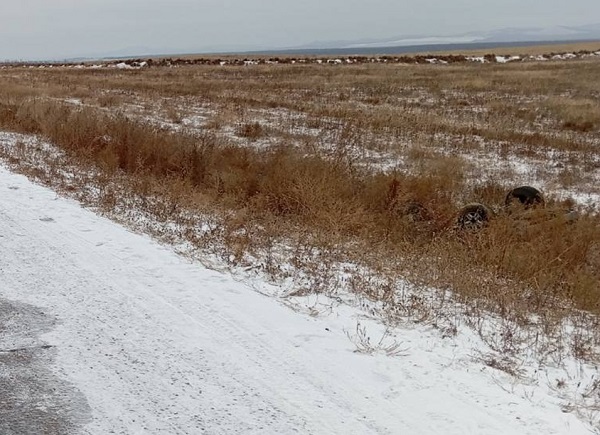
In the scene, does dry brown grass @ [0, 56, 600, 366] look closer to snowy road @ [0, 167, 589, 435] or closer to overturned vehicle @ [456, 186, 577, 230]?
overturned vehicle @ [456, 186, 577, 230]

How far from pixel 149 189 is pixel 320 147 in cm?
547

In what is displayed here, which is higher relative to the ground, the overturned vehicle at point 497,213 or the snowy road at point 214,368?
the snowy road at point 214,368

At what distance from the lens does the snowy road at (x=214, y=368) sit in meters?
2.88

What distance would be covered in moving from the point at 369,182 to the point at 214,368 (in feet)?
18.8

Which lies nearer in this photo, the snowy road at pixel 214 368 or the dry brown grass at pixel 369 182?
the snowy road at pixel 214 368

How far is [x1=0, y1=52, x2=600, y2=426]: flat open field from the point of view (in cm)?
465

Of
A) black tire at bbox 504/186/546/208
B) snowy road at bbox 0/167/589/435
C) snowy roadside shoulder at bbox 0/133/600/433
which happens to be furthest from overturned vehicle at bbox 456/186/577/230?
snowy road at bbox 0/167/589/435

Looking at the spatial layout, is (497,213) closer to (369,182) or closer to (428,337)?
(369,182)

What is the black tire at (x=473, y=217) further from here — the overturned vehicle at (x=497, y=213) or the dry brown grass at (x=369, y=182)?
the dry brown grass at (x=369, y=182)

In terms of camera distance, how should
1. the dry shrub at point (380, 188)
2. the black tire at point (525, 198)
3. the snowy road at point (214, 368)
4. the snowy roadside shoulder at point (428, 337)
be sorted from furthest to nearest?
the black tire at point (525, 198) < the dry shrub at point (380, 188) < the snowy roadside shoulder at point (428, 337) < the snowy road at point (214, 368)

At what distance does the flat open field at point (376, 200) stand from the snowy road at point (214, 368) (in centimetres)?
54

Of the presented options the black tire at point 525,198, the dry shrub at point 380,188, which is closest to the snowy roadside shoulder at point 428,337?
the dry shrub at point 380,188

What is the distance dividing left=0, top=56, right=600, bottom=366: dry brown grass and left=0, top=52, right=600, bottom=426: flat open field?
0.03 m

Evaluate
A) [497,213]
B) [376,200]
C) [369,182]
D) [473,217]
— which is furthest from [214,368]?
[369,182]
